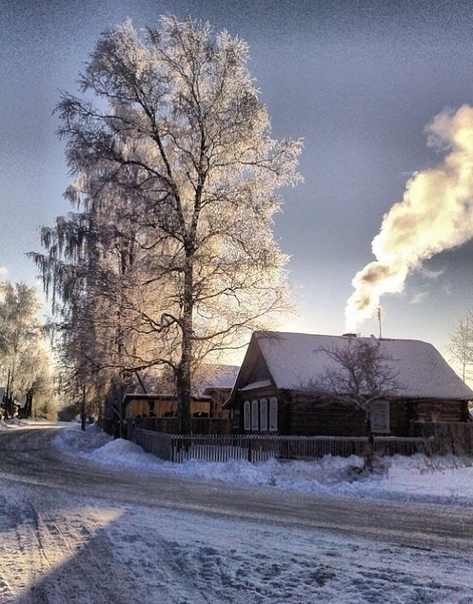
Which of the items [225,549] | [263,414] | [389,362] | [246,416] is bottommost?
[225,549]

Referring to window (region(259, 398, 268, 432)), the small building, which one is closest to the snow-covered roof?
window (region(259, 398, 268, 432))

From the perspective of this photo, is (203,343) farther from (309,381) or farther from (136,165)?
(136,165)

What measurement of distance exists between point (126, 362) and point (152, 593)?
18.9 meters

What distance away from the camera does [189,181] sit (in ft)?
83.1

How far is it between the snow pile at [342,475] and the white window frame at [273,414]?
22.4 ft

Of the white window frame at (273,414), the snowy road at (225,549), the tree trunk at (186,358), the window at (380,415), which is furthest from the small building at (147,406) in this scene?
the snowy road at (225,549)

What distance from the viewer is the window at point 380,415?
2925 cm

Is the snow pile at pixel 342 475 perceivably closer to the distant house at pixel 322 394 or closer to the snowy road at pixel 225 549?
the snowy road at pixel 225 549

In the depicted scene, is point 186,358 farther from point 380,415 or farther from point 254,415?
point 380,415

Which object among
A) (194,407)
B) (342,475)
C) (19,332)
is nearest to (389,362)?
(342,475)

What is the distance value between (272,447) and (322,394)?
207 inches

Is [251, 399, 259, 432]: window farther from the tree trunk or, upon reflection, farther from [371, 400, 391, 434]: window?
the tree trunk

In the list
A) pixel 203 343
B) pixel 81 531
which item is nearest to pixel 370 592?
pixel 81 531

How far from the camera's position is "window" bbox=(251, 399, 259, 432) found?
31094mm
